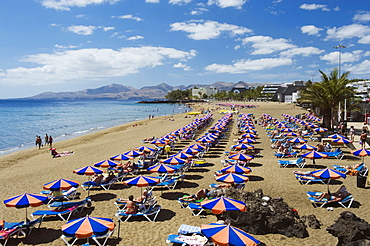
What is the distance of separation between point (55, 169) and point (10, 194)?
4484mm

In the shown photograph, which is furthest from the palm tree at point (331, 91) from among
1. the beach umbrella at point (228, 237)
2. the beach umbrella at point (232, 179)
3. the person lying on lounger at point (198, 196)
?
the beach umbrella at point (228, 237)

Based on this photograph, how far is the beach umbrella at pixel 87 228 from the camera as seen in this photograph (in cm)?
687

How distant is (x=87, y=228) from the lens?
6.97 metres

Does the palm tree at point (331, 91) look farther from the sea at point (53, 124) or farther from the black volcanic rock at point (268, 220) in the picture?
the sea at point (53, 124)

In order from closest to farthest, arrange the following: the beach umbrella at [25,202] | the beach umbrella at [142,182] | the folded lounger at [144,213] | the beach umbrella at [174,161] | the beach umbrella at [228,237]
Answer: the beach umbrella at [228,237]
the beach umbrella at [25,202]
the folded lounger at [144,213]
the beach umbrella at [142,182]
the beach umbrella at [174,161]

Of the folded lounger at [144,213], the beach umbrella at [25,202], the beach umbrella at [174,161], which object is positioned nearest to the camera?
the beach umbrella at [25,202]

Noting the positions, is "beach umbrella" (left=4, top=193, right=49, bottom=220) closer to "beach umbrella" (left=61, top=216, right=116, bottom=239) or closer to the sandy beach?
the sandy beach

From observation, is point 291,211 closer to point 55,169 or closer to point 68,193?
point 68,193

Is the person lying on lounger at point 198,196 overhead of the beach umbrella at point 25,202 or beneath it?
beneath

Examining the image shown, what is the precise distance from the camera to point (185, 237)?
7387 mm

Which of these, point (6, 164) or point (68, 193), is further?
point (6, 164)

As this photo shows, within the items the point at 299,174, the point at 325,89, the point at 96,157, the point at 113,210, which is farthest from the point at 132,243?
the point at 325,89

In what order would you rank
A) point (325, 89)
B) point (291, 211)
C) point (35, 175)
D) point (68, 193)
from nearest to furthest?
1. point (291, 211)
2. point (68, 193)
3. point (35, 175)
4. point (325, 89)

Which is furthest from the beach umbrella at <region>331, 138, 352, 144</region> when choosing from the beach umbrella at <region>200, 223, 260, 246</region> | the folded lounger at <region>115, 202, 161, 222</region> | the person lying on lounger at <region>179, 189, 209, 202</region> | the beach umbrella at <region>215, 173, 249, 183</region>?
the beach umbrella at <region>200, 223, 260, 246</region>
